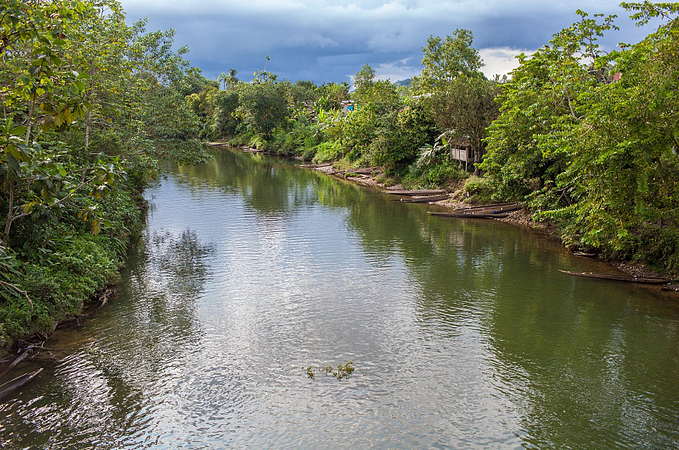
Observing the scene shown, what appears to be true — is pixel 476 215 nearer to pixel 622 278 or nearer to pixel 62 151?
pixel 622 278

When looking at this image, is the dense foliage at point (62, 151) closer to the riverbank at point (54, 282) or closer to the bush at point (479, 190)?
the riverbank at point (54, 282)

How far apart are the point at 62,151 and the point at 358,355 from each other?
9.03 m

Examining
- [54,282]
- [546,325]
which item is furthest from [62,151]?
[546,325]

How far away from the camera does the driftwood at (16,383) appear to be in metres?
9.63

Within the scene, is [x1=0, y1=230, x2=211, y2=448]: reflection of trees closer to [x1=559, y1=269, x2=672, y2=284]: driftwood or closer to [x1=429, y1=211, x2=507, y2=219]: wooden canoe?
[x1=559, y1=269, x2=672, y2=284]: driftwood

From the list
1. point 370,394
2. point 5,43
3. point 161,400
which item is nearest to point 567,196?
point 370,394

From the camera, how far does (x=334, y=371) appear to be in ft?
35.9

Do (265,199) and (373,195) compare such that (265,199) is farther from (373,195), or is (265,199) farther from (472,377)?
(472,377)

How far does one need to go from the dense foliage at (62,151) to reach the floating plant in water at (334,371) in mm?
5190

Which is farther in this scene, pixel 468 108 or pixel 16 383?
pixel 468 108

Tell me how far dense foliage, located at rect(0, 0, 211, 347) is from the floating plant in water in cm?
519

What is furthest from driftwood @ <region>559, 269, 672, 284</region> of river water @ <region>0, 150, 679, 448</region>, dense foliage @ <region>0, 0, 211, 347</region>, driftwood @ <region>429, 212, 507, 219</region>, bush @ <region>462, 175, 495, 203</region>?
dense foliage @ <region>0, 0, 211, 347</region>

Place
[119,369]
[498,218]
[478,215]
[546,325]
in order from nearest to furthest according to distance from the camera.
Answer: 1. [119,369]
2. [546,325]
3. [498,218]
4. [478,215]

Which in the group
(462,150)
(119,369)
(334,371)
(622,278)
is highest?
(462,150)
